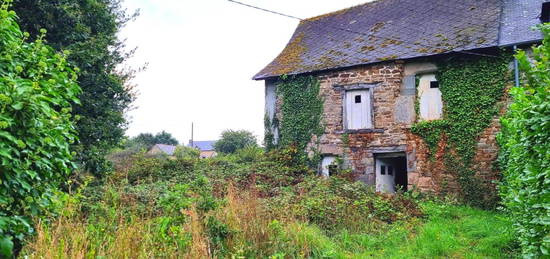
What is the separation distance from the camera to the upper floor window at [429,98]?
460 inches

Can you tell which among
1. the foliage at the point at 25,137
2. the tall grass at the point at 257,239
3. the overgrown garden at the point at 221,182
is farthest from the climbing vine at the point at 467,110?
the foliage at the point at 25,137

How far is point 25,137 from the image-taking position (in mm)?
2635

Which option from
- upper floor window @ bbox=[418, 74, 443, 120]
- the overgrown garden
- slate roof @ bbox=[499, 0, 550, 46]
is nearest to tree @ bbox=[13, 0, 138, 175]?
the overgrown garden

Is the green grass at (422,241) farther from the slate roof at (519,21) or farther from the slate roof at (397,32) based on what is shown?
the slate roof at (397,32)

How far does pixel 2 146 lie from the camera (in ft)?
7.73

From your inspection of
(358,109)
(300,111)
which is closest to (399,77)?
(358,109)

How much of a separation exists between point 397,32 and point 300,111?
170 inches

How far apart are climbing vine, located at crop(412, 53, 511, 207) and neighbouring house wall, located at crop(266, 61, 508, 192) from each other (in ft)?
0.71

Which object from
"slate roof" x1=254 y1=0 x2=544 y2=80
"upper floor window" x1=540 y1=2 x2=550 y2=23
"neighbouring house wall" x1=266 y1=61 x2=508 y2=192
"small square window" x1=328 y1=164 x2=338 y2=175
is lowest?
"small square window" x1=328 y1=164 x2=338 y2=175

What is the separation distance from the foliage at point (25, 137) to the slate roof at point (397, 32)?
35.3ft

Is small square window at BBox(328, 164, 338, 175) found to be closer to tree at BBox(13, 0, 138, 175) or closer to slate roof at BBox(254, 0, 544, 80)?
slate roof at BBox(254, 0, 544, 80)

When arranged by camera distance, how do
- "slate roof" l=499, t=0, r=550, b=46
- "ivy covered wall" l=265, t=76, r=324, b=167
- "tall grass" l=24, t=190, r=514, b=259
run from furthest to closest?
"ivy covered wall" l=265, t=76, r=324, b=167 → "slate roof" l=499, t=0, r=550, b=46 → "tall grass" l=24, t=190, r=514, b=259

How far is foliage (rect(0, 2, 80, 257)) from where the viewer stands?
247cm

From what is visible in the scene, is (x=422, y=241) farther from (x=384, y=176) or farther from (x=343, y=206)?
(x=384, y=176)
